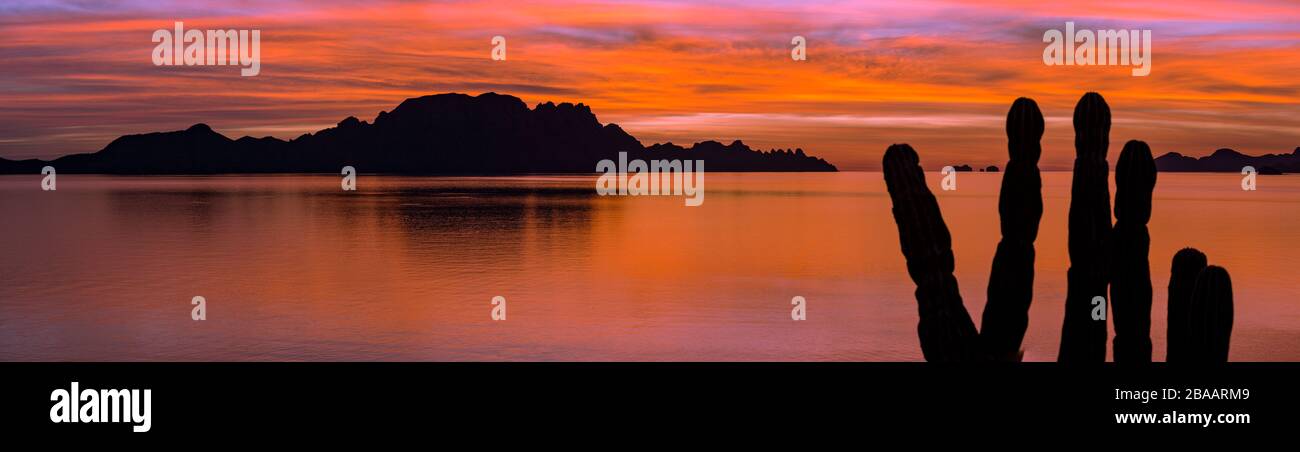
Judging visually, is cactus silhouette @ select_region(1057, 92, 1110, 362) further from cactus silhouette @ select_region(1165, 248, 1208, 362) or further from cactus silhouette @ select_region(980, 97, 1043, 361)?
cactus silhouette @ select_region(1165, 248, 1208, 362)

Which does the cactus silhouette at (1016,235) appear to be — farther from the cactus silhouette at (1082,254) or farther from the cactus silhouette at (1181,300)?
the cactus silhouette at (1181,300)

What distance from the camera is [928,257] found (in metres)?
9.63

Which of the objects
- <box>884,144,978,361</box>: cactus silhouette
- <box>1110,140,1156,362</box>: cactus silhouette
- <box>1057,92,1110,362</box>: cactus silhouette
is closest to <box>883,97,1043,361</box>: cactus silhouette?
<box>884,144,978,361</box>: cactus silhouette

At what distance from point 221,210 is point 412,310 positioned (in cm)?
5329

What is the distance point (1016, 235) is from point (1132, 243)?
98 cm

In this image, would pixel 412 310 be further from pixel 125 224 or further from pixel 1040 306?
pixel 125 224

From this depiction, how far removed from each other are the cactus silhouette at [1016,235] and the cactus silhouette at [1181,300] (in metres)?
1.22

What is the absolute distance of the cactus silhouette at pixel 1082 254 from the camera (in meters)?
9.50

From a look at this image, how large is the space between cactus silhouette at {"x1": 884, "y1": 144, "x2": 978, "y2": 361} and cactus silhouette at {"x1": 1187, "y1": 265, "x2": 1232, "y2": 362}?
1.81 meters

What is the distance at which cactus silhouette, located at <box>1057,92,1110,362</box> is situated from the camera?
993cm

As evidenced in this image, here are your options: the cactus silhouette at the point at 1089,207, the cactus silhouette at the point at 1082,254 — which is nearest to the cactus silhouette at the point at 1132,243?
the cactus silhouette at the point at 1082,254
